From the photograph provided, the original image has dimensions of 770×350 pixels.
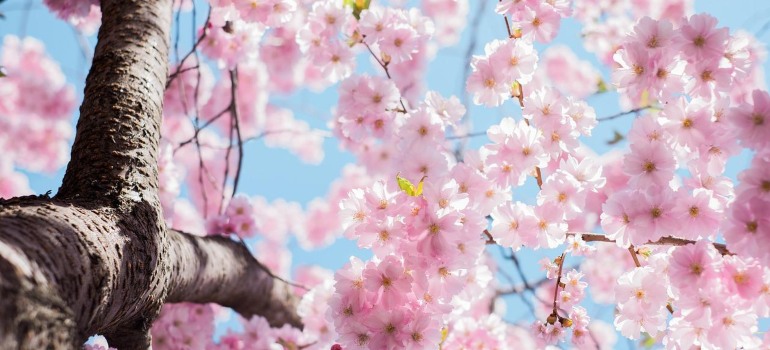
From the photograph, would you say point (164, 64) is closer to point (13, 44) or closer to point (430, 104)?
point (430, 104)

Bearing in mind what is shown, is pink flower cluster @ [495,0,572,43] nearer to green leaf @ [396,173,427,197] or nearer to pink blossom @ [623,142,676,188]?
pink blossom @ [623,142,676,188]

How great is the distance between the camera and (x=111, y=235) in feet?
3.66

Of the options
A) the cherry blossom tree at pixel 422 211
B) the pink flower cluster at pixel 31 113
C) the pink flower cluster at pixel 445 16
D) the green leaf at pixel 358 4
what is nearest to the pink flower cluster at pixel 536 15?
the cherry blossom tree at pixel 422 211

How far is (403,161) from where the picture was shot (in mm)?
1891

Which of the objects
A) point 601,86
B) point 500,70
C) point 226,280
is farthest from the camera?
point 601,86

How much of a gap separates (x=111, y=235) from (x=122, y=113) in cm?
43

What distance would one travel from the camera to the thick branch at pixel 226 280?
5.34 ft

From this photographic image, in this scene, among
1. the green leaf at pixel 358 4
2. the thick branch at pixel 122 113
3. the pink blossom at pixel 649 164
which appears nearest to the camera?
the thick branch at pixel 122 113

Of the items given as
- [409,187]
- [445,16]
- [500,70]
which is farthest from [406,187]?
[445,16]

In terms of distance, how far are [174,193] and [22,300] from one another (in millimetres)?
1926

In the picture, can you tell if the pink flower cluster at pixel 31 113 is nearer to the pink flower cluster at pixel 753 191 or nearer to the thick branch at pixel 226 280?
the thick branch at pixel 226 280

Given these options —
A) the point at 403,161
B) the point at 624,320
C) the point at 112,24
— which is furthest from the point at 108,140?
the point at 624,320

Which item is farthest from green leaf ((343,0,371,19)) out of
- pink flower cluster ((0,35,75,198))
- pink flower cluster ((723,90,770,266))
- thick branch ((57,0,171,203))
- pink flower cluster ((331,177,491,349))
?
pink flower cluster ((0,35,75,198))

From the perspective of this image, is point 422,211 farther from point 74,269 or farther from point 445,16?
point 445,16
